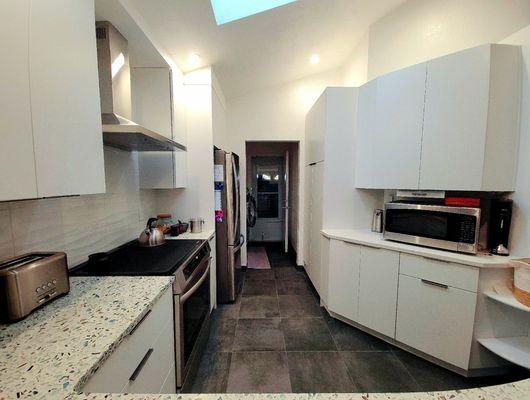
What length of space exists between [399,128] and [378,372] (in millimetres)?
1971

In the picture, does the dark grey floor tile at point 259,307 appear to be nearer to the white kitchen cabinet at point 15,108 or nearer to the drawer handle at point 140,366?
the drawer handle at point 140,366

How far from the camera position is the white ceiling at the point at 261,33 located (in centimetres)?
162

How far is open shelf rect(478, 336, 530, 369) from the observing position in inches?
55.2

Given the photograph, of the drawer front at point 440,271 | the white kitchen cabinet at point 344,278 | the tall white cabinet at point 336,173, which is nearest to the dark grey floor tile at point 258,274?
the tall white cabinet at point 336,173

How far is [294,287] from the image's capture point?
3020 mm

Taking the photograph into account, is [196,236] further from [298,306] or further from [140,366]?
[298,306]

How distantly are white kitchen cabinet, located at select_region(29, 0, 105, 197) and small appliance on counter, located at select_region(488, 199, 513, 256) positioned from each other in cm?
255

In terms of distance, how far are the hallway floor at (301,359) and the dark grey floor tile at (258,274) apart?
0.70 m

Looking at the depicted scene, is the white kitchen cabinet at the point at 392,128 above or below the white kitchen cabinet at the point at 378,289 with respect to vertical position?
above

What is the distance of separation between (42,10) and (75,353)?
45.7 inches

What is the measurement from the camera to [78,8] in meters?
0.95

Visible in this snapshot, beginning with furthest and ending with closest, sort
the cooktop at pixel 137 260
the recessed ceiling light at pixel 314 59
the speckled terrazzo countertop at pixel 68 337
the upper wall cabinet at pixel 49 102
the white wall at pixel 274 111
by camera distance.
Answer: the white wall at pixel 274 111, the recessed ceiling light at pixel 314 59, the cooktop at pixel 137 260, the upper wall cabinet at pixel 49 102, the speckled terrazzo countertop at pixel 68 337

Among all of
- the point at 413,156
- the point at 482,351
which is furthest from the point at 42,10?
the point at 482,351

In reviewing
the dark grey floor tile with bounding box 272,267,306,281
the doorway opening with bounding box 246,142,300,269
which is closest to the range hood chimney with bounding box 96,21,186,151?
the dark grey floor tile with bounding box 272,267,306,281
